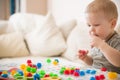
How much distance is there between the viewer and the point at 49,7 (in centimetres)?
334

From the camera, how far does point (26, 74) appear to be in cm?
107

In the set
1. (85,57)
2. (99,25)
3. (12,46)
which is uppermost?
(99,25)

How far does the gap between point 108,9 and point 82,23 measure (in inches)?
37.8

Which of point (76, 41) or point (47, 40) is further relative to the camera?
point (47, 40)

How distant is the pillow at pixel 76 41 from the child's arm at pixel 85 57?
546 millimetres

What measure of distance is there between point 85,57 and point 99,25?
0.25 m

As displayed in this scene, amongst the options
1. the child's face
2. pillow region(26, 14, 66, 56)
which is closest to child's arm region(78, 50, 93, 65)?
the child's face

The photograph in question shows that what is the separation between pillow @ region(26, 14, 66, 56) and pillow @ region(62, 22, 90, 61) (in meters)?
0.09

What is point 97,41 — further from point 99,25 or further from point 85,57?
point 85,57

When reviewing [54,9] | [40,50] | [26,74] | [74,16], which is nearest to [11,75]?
[26,74]

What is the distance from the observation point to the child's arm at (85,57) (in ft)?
4.98

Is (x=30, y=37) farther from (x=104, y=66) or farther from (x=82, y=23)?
(x=104, y=66)

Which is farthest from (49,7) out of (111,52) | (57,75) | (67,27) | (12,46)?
(57,75)

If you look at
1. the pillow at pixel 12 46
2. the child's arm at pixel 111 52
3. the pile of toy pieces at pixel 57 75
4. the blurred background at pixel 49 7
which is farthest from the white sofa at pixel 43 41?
the pile of toy pieces at pixel 57 75
